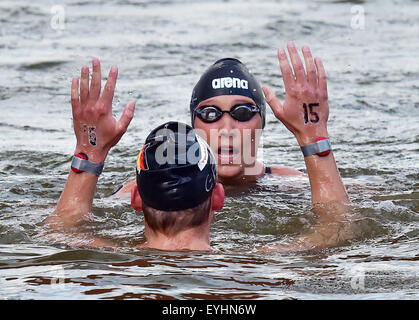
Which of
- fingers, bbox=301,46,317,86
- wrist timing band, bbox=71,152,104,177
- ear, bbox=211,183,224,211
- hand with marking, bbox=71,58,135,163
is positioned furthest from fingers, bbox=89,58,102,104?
fingers, bbox=301,46,317,86

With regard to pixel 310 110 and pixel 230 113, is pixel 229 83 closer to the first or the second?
pixel 230 113

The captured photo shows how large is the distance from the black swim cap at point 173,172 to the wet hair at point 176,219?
0.03 m

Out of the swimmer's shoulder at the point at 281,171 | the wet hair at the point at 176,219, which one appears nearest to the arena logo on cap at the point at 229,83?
the swimmer's shoulder at the point at 281,171

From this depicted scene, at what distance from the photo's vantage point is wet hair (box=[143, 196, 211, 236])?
507cm

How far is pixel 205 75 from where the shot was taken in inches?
333

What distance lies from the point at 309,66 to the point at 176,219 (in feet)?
4.84

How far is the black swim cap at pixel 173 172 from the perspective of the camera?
16.7 ft

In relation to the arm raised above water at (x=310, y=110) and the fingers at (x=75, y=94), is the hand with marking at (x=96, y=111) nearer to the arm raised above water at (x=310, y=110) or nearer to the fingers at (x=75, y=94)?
the fingers at (x=75, y=94)

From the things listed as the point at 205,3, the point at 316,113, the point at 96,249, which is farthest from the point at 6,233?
the point at 205,3

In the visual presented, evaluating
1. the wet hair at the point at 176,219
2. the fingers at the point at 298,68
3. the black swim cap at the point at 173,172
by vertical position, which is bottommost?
the wet hair at the point at 176,219

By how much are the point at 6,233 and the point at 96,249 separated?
125 centimetres

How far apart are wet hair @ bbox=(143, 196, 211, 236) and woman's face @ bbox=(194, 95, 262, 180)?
105 inches

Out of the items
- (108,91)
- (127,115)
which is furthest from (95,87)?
(127,115)

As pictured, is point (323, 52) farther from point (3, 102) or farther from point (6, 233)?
point (6, 233)
